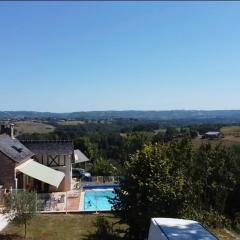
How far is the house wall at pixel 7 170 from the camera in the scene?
39312 millimetres

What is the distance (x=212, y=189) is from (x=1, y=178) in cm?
1756

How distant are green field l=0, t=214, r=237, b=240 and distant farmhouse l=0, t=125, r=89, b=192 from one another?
7530 millimetres

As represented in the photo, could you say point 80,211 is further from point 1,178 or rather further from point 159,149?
point 159,149

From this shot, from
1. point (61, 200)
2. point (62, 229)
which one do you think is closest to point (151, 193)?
point (62, 229)

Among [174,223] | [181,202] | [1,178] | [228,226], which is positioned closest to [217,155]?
A: [228,226]

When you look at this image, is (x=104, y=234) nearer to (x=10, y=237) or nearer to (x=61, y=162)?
(x=10, y=237)

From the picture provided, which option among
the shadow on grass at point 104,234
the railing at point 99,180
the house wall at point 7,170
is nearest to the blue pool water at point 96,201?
the railing at point 99,180

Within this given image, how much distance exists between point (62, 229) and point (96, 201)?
11.5m

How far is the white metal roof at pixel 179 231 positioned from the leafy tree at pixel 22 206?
1057cm

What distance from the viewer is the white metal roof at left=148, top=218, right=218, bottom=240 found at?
15594 mm

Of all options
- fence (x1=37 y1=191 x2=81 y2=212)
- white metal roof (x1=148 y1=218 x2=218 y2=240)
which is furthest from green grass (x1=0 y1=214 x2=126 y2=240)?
white metal roof (x1=148 y1=218 x2=218 y2=240)

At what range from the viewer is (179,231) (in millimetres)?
16094

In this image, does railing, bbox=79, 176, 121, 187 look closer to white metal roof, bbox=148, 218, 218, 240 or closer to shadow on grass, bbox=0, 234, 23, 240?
shadow on grass, bbox=0, 234, 23, 240

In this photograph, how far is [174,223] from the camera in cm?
1712
